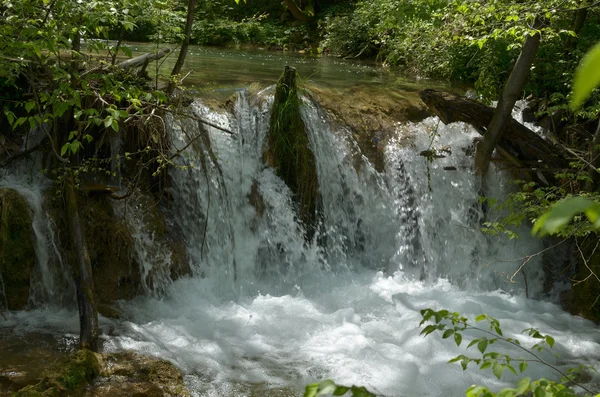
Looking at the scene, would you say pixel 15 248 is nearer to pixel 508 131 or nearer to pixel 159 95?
pixel 159 95

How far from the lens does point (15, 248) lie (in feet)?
18.5

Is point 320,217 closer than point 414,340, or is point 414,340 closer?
point 414,340

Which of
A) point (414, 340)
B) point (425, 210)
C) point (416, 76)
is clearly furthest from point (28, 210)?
point (416, 76)

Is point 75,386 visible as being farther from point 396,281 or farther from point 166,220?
point 396,281

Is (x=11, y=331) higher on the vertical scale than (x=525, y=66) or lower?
lower

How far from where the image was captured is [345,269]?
7.18m

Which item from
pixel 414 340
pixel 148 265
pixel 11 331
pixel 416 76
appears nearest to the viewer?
pixel 11 331

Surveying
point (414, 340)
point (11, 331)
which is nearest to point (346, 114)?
point (414, 340)

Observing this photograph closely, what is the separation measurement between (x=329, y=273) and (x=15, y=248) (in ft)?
10.8

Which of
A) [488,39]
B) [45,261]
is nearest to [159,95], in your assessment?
[45,261]

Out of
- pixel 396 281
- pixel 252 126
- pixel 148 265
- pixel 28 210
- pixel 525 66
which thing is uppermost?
pixel 525 66

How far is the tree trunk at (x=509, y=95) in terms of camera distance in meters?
6.45

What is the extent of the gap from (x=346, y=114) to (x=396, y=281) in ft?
7.61

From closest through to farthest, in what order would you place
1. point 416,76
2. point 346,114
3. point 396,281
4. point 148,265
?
point 148,265, point 396,281, point 346,114, point 416,76
